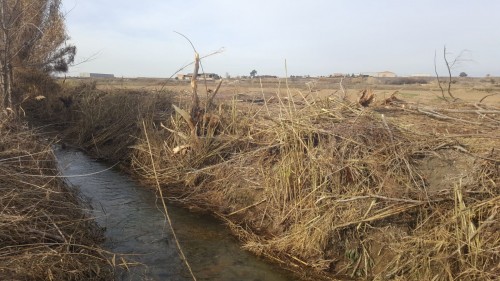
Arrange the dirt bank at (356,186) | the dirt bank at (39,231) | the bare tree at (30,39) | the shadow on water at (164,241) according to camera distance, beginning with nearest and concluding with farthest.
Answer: the dirt bank at (39,231)
the dirt bank at (356,186)
the shadow on water at (164,241)
the bare tree at (30,39)

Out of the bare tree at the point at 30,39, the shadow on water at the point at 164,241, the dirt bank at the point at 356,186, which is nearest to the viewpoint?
the dirt bank at the point at 356,186

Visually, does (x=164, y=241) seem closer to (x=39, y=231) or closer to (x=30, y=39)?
(x=39, y=231)

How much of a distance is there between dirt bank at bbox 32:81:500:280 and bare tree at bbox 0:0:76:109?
182 inches

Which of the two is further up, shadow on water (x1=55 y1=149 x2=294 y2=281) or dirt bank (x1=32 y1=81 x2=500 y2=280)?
dirt bank (x1=32 y1=81 x2=500 y2=280)

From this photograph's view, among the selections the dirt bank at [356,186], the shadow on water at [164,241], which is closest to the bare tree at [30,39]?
the shadow on water at [164,241]

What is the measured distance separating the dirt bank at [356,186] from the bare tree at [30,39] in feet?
15.2

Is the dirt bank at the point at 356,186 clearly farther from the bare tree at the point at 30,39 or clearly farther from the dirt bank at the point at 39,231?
the bare tree at the point at 30,39

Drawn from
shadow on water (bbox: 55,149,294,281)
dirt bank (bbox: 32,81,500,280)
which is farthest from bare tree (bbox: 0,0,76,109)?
dirt bank (bbox: 32,81,500,280)

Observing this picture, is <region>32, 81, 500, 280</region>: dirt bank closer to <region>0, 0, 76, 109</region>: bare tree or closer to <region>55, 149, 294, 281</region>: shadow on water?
<region>55, 149, 294, 281</region>: shadow on water

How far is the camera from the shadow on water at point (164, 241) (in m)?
5.98

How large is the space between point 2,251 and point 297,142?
14.6 feet

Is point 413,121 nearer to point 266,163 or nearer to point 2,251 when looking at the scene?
point 266,163

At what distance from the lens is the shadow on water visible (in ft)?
19.6

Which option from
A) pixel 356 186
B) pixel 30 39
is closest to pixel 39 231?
pixel 356 186
